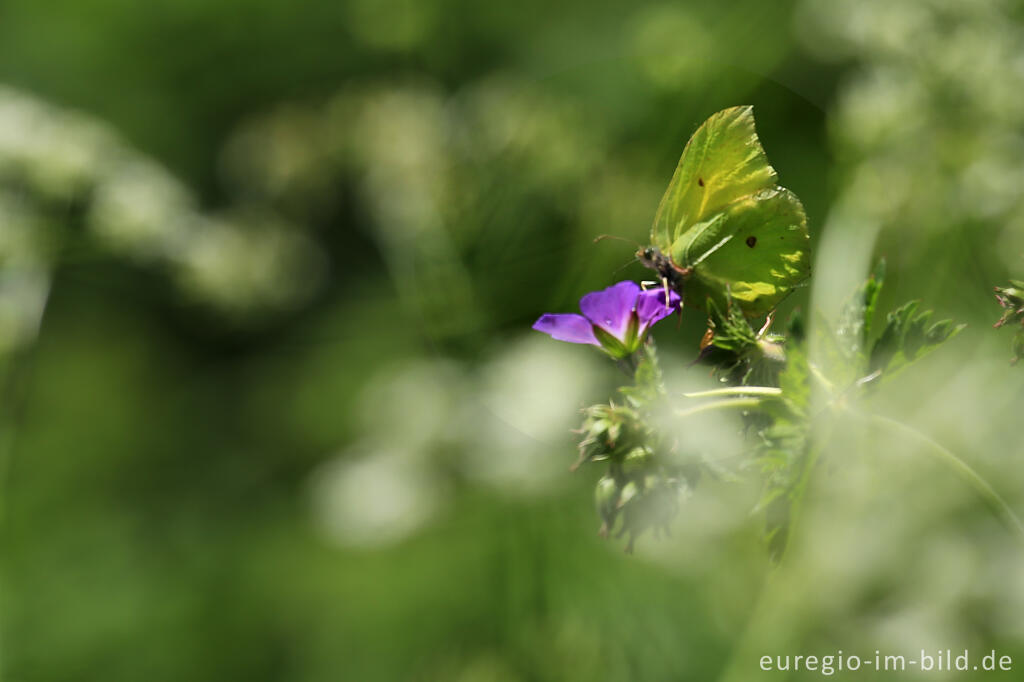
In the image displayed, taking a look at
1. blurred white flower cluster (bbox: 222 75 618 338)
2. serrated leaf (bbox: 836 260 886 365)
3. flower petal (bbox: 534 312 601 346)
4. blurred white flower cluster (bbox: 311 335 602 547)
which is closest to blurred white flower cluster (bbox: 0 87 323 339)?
blurred white flower cluster (bbox: 222 75 618 338)

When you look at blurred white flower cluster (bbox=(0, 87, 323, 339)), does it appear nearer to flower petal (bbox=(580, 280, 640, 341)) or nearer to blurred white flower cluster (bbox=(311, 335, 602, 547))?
blurred white flower cluster (bbox=(311, 335, 602, 547))

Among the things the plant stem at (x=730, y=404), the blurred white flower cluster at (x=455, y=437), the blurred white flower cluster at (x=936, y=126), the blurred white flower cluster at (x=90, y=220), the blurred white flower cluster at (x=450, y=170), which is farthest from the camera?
the blurred white flower cluster at (x=450, y=170)

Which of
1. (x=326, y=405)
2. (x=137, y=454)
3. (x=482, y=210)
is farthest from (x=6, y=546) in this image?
(x=482, y=210)

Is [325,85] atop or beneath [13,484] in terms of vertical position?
atop

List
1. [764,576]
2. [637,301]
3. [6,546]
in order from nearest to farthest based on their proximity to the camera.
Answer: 1. [637,301]
2. [764,576]
3. [6,546]

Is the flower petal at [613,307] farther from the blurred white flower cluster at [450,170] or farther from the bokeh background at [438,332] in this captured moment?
the blurred white flower cluster at [450,170]

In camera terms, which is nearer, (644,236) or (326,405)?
(644,236)

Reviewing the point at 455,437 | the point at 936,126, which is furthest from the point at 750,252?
the point at 455,437

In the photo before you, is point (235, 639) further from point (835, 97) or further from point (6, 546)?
point (835, 97)

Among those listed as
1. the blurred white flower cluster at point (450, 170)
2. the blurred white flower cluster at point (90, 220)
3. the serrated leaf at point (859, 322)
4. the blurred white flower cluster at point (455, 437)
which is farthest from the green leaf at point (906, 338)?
the blurred white flower cluster at point (90, 220)
